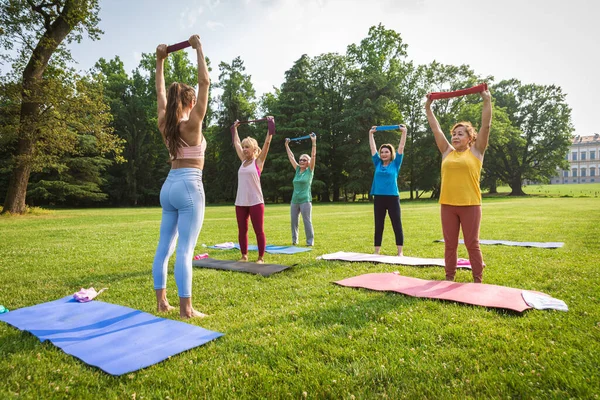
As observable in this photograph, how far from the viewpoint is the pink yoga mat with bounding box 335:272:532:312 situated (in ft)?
13.6

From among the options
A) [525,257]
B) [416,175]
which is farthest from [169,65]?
[525,257]

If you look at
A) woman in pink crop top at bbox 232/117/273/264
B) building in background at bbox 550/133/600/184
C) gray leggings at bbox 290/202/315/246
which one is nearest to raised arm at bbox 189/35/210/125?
woman in pink crop top at bbox 232/117/273/264

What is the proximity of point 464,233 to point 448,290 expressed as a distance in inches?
39.1

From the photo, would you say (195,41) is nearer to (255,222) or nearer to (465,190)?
(255,222)

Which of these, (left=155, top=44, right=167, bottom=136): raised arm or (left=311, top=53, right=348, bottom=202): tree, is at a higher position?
(left=311, top=53, right=348, bottom=202): tree

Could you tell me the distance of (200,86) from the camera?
3.84 metres

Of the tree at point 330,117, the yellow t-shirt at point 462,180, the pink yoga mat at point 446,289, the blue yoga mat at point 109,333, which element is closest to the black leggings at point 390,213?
the pink yoga mat at point 446,289

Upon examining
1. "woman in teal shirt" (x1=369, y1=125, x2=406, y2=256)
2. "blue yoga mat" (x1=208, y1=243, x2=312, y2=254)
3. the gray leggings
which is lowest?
"blue yoga mat" (x1=208, y1=243, x2=312, y2=254)

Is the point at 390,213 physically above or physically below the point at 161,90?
below

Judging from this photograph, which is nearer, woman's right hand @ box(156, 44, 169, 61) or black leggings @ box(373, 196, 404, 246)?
woman's right hand @ box(156, 44, 169, 61)

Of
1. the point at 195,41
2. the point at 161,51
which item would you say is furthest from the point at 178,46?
the point at 195,41

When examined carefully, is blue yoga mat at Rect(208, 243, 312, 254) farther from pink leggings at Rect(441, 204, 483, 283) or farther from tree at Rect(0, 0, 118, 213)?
tree at Rect(0, 0, 118, 213)

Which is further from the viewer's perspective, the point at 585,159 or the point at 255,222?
the point at 585,159

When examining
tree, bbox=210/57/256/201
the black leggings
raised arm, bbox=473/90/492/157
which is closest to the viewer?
raised arm, bbox=473/90/492/157
